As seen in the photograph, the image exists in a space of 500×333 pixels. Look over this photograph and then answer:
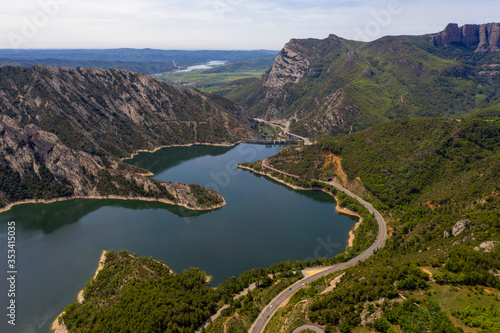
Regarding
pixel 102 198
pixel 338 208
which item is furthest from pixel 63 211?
pixel 338 208

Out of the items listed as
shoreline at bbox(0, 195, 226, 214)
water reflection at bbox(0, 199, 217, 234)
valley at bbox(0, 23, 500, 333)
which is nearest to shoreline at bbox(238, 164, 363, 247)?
valley at bbox(0, 23, 500, 333)

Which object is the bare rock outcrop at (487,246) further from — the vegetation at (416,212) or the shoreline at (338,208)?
the shoreline at (338,208)

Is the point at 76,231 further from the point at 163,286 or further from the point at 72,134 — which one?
the point at 72,134

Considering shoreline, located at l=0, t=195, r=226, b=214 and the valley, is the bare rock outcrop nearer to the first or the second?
the valley

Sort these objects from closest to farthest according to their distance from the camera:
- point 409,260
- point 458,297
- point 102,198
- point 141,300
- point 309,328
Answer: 1. point 458,297
2. point 309,328
3. point 409,260
4. point 141,300
5. point 102,198

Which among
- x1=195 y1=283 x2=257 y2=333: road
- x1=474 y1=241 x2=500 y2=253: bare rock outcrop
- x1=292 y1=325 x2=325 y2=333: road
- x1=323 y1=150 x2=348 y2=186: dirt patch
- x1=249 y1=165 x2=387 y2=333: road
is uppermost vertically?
x1=474 y1=241 x2=500 y2=253: bare rock outcrop

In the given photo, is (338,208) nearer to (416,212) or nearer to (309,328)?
(416,212)

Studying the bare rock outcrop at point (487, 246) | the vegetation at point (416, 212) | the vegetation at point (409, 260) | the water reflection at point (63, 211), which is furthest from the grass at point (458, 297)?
the water reflection at point (63, 211)

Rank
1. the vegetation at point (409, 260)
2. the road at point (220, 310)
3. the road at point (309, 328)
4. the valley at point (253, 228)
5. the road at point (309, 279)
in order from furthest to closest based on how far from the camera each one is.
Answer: the road at point (220, 310) < the road at point (309, 279) < the valley at point (253, 228) < the road at point (309, 328) < the vegetation at point (409, 260)
